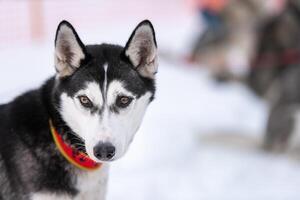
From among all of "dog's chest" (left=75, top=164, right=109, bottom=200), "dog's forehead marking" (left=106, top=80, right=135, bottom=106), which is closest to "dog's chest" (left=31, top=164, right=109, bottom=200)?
"dog's chest" (left=75, top=164, right=109, bottom=200)

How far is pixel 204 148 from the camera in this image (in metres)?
6.13

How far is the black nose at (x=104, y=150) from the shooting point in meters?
2.68

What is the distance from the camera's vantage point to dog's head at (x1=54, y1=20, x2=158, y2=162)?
2738 mm

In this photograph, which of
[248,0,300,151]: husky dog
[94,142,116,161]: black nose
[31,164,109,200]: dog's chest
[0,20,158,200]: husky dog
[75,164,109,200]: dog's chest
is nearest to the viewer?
[94,142,116,161]: black nose

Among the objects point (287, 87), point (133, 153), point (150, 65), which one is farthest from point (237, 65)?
point (150, 65)

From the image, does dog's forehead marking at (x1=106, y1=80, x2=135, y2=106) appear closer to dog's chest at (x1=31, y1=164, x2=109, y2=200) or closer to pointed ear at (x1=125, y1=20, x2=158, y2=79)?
pointed ear at (x1=125, y1=20, x2=158, y2=79)

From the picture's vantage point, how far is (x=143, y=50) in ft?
9.80

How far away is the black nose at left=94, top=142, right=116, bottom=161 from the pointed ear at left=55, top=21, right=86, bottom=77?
0.44 metres

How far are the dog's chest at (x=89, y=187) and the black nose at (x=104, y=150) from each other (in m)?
0.37

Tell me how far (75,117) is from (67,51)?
324 millimetres

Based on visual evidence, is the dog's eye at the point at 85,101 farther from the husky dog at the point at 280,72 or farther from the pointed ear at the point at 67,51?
the husky dog at the point at 280,72

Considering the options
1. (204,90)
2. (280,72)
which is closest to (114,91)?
(280,72)

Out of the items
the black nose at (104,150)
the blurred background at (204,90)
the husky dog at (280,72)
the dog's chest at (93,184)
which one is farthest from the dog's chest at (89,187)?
the husky dog at (280,72)

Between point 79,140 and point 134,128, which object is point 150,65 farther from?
point 79,140
